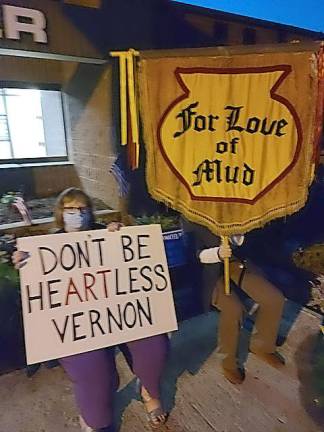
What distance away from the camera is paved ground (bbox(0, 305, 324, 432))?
4.88ft

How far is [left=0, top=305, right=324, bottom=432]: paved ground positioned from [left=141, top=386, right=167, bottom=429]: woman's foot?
0.10ft

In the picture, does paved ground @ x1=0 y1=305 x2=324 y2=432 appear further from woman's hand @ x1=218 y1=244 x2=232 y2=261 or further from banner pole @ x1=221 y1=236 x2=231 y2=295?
woman's hand @ x1=218 y1=244 x2=232 y2=261

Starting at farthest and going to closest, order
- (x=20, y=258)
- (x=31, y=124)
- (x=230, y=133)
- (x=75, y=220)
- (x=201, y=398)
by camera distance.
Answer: (x=31, y=124) < (x=201, y=398) < (x=230, y=133) < (x=75, y=220) < (x=20, y=258)

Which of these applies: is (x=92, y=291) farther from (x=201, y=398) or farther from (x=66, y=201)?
(x=201, y=398)

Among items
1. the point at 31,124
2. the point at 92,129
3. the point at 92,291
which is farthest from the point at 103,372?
the point at 31,124

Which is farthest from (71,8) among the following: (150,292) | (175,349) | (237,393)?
(237,393)

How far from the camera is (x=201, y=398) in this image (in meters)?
1.64

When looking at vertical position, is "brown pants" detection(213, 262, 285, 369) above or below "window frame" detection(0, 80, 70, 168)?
below

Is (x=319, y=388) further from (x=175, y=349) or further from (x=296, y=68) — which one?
(x=296, y=68)

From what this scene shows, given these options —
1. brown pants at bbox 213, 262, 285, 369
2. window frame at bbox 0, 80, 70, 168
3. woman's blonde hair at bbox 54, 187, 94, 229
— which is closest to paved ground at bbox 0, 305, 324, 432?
brown pants at bbox 213, 262, 285, 369

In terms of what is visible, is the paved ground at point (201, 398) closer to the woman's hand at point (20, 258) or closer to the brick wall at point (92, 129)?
the woman's hand at point (20, 258)

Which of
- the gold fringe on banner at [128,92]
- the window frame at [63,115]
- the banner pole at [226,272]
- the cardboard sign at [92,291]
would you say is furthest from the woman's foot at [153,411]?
the window frame at [63,115]

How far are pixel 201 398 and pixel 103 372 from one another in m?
0.60

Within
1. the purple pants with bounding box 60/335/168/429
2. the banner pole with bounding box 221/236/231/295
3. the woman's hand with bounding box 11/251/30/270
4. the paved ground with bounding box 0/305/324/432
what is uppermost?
the woman's hand with bounding box 11/251/30/270
